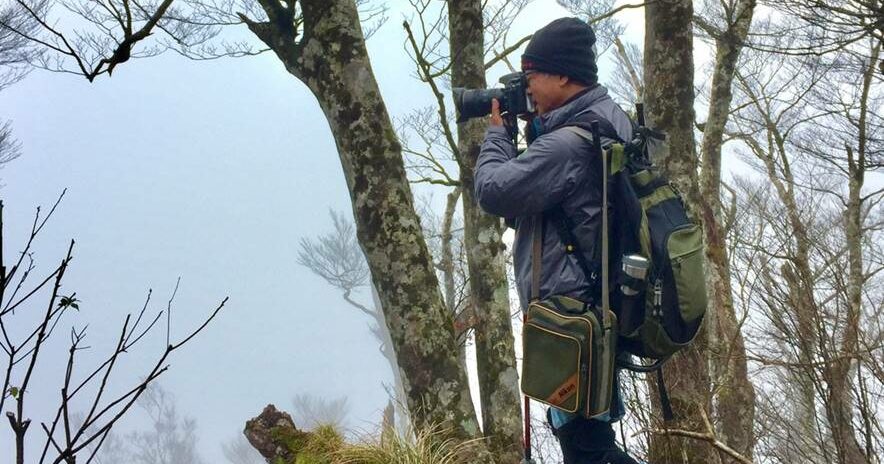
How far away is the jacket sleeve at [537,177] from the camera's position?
2098 millimetres

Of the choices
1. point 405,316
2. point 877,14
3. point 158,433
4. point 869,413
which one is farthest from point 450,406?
point 158,433

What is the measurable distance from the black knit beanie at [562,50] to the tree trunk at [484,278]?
2.23 meters

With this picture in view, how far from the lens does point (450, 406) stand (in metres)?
3.46

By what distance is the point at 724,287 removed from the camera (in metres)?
6.74

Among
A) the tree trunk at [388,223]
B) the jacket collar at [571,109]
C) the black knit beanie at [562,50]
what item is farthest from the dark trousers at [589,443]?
the tree trunk at [388,223]

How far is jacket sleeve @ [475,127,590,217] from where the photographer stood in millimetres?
2098

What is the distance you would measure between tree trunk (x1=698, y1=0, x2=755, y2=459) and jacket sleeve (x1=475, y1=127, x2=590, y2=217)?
5.31 ft

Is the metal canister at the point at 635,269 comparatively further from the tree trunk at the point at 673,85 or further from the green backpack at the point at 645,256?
the tree trunk at the point at 673,85

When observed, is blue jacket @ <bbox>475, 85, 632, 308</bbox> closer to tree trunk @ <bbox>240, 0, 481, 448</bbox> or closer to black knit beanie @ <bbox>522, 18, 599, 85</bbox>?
black knit beanie @ <bbox>522, 18, 599, 85</bbox>

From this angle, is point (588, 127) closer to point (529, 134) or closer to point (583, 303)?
point (529, 134)

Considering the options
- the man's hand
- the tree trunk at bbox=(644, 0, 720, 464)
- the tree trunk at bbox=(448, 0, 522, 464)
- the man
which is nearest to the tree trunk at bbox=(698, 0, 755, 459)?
the tree trunk at bbox=(644, 0, 720, 464)

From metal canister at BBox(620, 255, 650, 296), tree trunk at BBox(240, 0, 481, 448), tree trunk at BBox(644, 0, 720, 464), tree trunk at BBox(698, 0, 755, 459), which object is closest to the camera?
metal canister at BBox(620, 255, 650, 296)

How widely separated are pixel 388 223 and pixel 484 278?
1256 millimetres

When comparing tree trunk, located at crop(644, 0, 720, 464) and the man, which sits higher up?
tree trunk, located at crop(644, 0, 720, 464)
